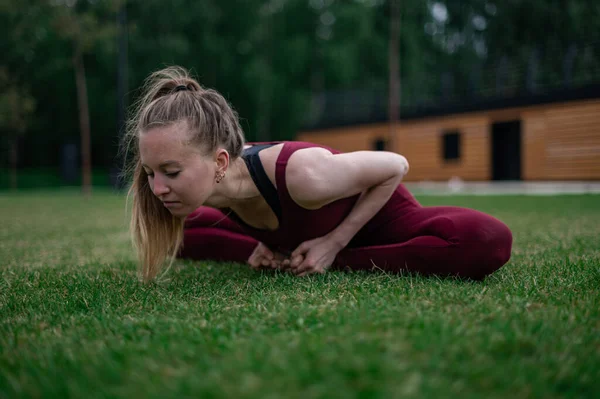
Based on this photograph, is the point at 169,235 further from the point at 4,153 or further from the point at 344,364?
the point at 4,153

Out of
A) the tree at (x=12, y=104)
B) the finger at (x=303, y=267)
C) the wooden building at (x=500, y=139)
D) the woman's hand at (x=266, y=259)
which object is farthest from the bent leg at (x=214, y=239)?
the tree at (x=12, y=104)

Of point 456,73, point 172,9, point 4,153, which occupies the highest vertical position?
point 172,9

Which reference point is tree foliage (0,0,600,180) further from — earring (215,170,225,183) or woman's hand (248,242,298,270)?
earring (215,170,225,183)

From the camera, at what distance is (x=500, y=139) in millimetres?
24984

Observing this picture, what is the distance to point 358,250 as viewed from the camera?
10.8ft

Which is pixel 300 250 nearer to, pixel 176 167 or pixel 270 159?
pixel 270 159

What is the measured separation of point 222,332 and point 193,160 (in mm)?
1063

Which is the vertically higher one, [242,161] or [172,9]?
[172,9]

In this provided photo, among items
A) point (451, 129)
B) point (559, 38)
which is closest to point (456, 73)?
point (559, 38)

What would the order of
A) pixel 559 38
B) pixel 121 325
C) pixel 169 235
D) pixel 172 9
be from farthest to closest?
pixel 559 38 → pixel 172 9 → pixel 169 235 → pixel 121 325

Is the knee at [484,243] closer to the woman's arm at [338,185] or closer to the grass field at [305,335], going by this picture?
the grass field at [305,335]

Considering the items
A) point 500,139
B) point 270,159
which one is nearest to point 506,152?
point 500,139

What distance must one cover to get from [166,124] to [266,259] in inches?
47.4

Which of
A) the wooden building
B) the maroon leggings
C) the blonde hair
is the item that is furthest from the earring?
the wooden building
